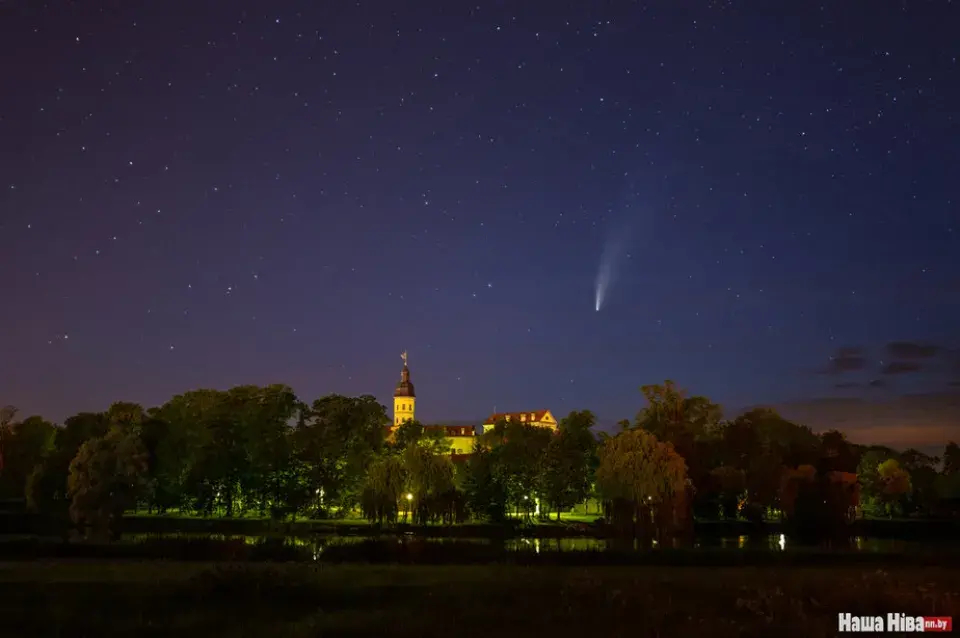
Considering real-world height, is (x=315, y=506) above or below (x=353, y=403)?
below

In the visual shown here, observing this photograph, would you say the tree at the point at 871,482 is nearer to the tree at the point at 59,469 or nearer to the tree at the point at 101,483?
the tree at the point at 101,483

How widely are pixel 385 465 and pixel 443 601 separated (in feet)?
146

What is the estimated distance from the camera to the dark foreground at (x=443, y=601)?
1839 cm

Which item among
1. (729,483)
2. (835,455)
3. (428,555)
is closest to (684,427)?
(729,483)

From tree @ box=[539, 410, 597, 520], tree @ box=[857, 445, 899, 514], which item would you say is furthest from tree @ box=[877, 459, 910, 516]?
tree @ box=[539, 410, 597, 520]

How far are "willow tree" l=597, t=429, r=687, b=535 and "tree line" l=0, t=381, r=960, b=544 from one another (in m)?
0.11

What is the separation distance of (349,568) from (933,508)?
93.1 meters

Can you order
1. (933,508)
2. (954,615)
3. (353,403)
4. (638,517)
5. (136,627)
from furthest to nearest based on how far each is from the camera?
(933,508)
(353,403)
(638,517)
(954,615)
(136,627)

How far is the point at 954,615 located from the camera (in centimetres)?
1983

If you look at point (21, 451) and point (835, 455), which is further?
point (21, 451)

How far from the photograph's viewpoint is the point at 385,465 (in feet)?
216

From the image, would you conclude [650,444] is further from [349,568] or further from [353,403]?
[353,403]

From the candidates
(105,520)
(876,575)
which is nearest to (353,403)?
(105,520)

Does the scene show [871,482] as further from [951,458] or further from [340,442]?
[340,442]
